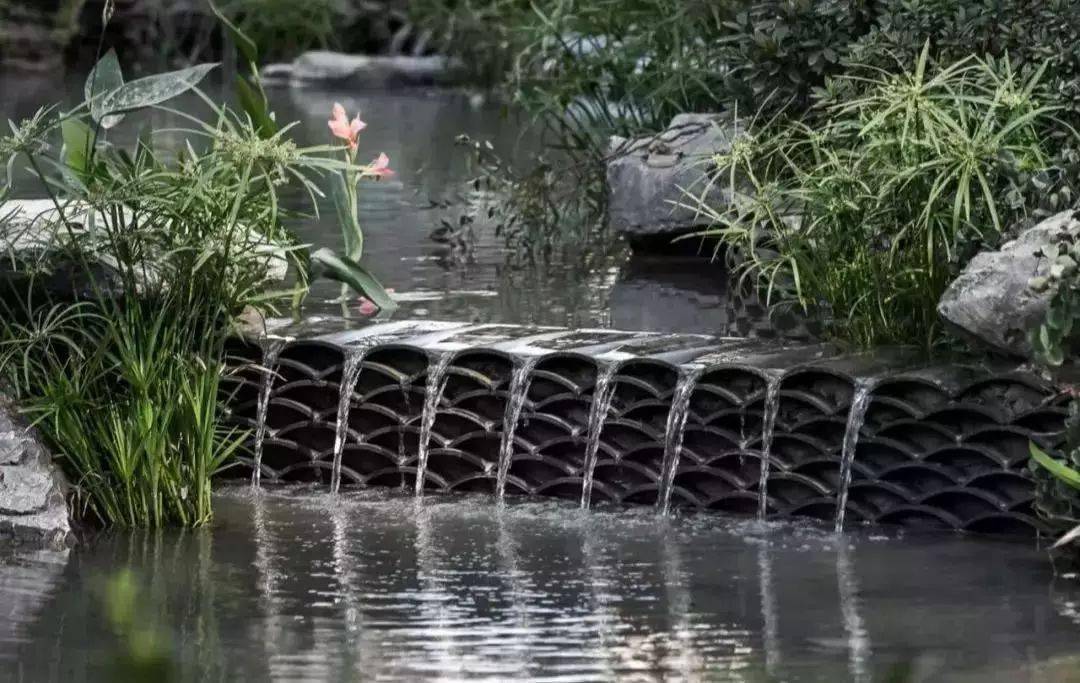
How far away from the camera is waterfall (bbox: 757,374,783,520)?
248 inches

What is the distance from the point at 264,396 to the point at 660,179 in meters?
3.43

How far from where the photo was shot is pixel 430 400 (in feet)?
22.2

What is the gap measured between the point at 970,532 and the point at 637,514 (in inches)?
41.6

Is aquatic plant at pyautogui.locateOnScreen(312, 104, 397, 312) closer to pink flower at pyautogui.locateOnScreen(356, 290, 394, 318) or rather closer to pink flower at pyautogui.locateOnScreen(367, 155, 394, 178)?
pink flower at pyautogui.locateOnScreen(367, 155, 394, 178)

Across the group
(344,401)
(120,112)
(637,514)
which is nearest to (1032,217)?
(637,514)

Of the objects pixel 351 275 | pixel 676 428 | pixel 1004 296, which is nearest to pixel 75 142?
pixel 351 275

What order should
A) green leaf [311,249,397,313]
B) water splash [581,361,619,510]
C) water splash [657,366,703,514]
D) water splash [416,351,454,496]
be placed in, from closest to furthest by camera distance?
water splash [657,366,703,514] → water splash [581,361,619,510] → water splash [416,351,454,496] → green leaf [311,249,397,313]

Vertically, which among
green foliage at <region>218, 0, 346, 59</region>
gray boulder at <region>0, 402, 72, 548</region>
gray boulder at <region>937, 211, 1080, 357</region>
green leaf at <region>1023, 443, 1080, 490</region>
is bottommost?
gray boulder at <region>0, 402, 72, 548</region>

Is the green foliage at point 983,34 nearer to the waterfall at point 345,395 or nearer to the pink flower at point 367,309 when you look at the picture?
the pink flower at point 367,309

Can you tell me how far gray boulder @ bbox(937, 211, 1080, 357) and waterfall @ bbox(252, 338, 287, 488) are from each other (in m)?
2.34

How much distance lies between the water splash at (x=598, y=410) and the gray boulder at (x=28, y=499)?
1707 millimetres

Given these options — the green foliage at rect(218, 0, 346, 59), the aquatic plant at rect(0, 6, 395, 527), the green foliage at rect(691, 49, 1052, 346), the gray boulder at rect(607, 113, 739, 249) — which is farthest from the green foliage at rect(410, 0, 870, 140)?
the green foliage at rect(218, 0, 346, 59)

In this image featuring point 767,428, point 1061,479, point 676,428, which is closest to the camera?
point 1061,479

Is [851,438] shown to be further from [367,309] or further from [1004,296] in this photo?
[367,309]
